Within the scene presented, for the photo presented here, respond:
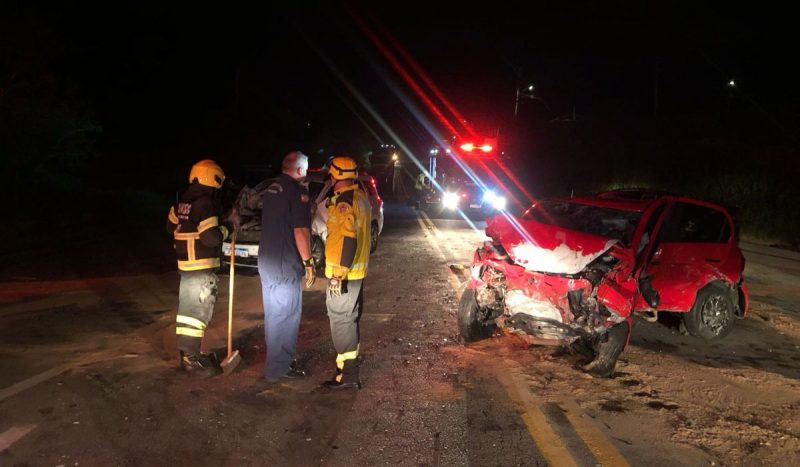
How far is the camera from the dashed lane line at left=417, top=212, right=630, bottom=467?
3.96 meters

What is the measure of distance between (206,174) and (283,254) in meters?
0.99

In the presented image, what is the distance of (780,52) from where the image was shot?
38.2 m

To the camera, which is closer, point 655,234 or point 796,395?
point 796,395

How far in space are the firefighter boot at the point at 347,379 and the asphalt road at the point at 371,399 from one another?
109mm

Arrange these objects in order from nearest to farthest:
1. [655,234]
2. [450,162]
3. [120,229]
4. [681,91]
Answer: [655,234] < [120,229] < [450,162] < [681,91]

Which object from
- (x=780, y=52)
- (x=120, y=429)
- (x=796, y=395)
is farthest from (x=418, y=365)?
(x=780, y=52)

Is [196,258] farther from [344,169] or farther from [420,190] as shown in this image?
[420,190]

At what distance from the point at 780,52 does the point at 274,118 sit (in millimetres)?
41905

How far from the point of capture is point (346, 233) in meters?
4.84

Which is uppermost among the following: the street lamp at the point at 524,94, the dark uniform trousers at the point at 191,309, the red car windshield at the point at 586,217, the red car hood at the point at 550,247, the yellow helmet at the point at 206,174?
the street lamp at the point at 524,94

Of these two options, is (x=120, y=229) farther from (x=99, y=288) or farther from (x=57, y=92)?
(x=99, y=288)

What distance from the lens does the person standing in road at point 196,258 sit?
5199 mm

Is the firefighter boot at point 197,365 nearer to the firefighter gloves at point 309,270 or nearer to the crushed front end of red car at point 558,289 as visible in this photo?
the firefighter gloves at point 309,270

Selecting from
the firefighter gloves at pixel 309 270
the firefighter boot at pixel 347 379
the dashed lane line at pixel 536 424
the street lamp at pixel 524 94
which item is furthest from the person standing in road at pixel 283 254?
the street lamp at pixel 524 94
